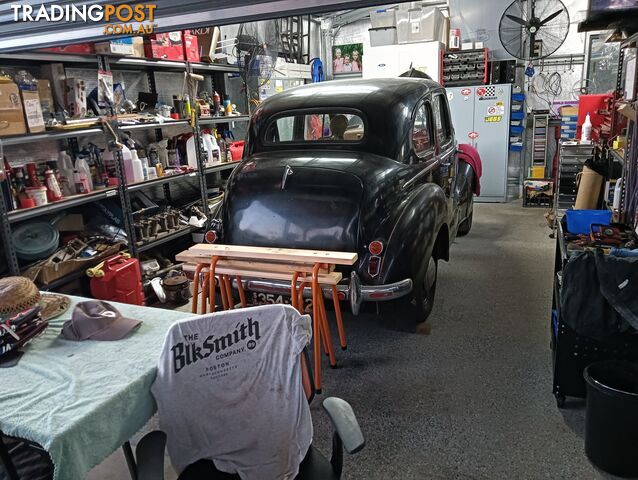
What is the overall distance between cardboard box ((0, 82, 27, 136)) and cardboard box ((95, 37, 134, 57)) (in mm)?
817

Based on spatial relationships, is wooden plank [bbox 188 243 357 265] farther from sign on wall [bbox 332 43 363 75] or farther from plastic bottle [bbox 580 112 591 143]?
sign on wall [bbox 332 43 363 75]

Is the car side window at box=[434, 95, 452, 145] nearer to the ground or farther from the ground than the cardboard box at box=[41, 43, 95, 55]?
nearer to the ground

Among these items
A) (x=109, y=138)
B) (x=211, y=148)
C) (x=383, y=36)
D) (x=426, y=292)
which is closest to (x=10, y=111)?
(x=109, y=138)

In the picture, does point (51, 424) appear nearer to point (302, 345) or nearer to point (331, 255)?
point (302, 345)

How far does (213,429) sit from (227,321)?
37 cm

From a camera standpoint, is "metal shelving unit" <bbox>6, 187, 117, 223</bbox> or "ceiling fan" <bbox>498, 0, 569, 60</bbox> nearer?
"metal shelving unit" <bbox>6, 187, 117, 223</bbox>

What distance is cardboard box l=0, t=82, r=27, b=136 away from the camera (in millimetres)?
3104

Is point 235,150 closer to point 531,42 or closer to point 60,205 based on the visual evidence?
point 60,205

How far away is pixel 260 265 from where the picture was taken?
292cm

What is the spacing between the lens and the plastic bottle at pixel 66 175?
3.76 m

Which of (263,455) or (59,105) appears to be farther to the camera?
(59,105)

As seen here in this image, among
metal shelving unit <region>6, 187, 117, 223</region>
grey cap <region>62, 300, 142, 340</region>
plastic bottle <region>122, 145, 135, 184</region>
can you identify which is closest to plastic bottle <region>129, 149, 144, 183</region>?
plastic bottle <region>122, 145, 135, 184</region>

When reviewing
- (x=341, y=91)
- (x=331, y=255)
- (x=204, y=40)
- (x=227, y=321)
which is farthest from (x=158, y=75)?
(x=227, y=321)

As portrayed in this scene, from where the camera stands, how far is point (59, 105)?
12.4ft
